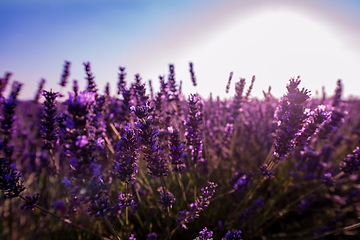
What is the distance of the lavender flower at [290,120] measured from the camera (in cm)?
172

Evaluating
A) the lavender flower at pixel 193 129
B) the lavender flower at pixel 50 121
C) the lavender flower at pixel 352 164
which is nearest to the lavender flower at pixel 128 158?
the lavender flower at pixel 193 129

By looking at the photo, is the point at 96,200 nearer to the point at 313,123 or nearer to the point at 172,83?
the point at 172,83

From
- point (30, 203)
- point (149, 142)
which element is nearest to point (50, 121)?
point (30, 203)

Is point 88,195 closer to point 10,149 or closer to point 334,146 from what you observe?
point 10,149

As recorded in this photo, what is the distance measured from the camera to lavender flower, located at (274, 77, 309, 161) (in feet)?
5.66

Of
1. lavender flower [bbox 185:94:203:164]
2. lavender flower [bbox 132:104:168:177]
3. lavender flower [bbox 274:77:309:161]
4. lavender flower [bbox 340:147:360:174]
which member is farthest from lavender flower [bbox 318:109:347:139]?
lavender flower [bbox 132:104:168:177]

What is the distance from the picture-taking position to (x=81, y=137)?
3.69 ft

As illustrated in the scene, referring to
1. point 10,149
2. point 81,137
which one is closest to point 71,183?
point 81,137

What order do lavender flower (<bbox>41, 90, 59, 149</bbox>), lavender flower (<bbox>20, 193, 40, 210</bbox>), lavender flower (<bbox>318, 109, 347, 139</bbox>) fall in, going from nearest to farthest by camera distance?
lavender flower (<bbox>20, 193, 40, 210</bbox>) < lavender flower (<bbox>41, 90, 59, 149</bbox>) < lavender flower (<bbox>318, 109, 347, 139</bbox>)

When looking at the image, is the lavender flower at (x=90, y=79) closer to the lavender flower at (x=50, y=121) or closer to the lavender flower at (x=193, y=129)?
the lavender flower at (x=50, y=121)

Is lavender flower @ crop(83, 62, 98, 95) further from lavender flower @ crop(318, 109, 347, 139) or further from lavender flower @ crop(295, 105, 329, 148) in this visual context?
lavender flower @ crop(318, 109, 347, 139)

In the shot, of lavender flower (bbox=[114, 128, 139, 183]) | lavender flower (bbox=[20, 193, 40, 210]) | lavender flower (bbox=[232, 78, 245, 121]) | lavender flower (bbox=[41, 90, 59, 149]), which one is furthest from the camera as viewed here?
lavender flower (bbox=[232, 78, 245, 121])

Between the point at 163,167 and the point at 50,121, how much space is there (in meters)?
1.40

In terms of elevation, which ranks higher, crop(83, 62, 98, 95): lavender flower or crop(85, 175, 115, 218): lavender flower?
crop(83, 62, 98, 95): lavender flower
